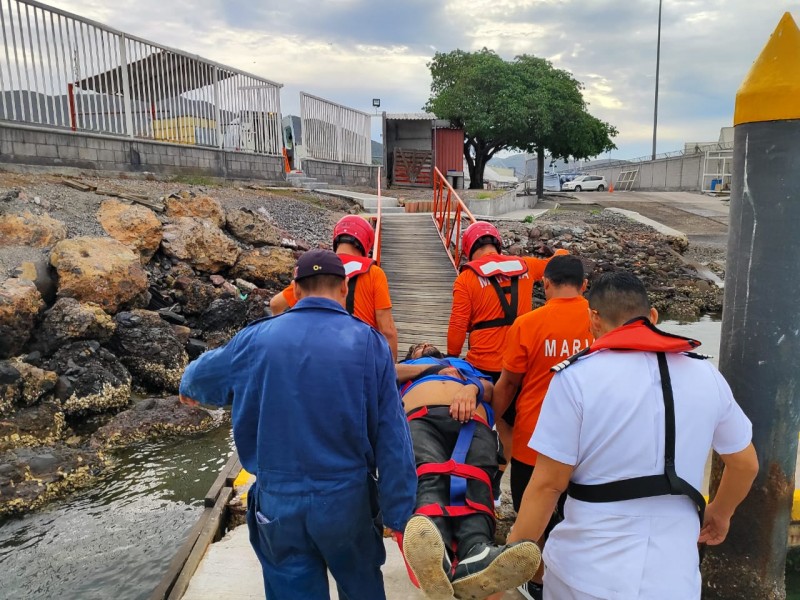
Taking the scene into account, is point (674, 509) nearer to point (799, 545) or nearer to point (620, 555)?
point (620, 555)

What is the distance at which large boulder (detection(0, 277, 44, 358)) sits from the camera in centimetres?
623

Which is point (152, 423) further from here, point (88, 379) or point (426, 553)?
point (426, 553)

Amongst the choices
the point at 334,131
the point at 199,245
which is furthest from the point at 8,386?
the point at 334,131

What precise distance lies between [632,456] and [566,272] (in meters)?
1.26

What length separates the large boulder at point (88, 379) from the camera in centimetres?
620

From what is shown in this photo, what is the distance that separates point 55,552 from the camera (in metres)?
4.03

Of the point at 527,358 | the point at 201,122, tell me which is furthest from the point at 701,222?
the point at 527,358

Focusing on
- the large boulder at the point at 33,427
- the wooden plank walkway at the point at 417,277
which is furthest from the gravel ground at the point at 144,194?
the large boulder at the point at 33,427

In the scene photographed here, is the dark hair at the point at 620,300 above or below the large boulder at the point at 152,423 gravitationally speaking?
above

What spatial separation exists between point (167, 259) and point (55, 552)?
5.82 metres

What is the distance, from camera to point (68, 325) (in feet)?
21.9

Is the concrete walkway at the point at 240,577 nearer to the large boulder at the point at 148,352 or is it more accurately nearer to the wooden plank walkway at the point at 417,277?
the wooden plank walkway at the point at 417,277

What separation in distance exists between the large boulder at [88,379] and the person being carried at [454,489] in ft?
15.5

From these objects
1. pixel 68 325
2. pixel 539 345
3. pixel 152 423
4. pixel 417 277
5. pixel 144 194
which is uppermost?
Result: pixel 144 194
